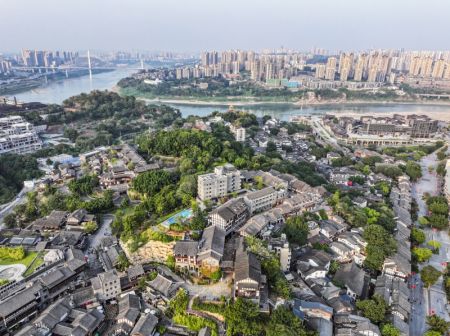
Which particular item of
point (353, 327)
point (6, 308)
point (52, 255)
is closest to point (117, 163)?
point (52, 255)

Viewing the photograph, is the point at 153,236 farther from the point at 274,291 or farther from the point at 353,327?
the point at 353,327

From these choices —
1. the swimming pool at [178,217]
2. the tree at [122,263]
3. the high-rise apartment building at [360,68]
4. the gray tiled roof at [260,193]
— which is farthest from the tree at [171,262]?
Result: the high-rise apartment building at [360,68]

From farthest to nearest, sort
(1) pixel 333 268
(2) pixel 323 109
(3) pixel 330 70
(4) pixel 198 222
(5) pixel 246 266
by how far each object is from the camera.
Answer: (3) pixel 330 70, (2) pixel 323 109, (1) pixel 333 268, (4) pixel 198 222, (5) pixel 246 266

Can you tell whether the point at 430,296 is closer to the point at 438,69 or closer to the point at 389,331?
the point at 389,331

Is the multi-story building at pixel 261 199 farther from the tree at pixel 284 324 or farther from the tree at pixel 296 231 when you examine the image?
the tree at pixel 284 324

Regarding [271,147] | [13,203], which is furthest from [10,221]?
[271,147]

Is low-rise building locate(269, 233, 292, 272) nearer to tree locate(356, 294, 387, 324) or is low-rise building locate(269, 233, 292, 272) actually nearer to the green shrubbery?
tree locate(356, 294, 387, 324)

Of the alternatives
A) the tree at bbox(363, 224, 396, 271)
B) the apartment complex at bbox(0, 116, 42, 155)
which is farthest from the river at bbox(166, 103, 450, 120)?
the tree at bbox(363, 224, 396, 271)
